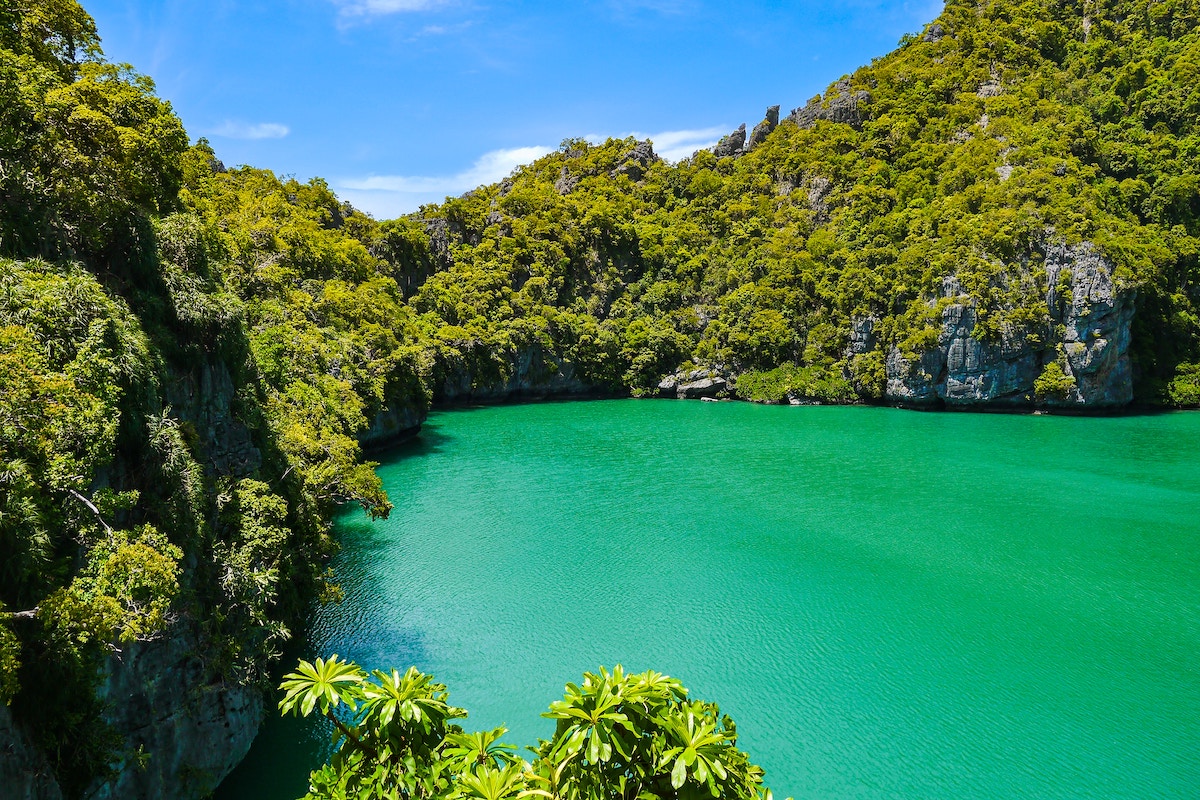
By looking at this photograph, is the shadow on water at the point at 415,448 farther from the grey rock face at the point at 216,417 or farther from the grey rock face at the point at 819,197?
the grey rock face at the point at 819,197

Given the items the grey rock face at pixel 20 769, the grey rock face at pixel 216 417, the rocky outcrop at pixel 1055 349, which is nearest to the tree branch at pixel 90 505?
the grey rock face at pixel 20 769

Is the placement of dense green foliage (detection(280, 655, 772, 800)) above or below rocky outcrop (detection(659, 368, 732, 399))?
above

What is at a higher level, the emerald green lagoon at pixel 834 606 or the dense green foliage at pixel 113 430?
the dense green foliage at pixel 113 430

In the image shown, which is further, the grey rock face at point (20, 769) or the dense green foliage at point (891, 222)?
the dense green foliage at point (891, 222)

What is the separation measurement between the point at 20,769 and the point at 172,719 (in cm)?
230

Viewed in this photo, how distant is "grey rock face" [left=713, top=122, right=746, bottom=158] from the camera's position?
75000 mm

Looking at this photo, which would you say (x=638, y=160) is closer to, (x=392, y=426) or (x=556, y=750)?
(x=392, y=426)

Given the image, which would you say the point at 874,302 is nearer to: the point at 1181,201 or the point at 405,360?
the point at 1181,201

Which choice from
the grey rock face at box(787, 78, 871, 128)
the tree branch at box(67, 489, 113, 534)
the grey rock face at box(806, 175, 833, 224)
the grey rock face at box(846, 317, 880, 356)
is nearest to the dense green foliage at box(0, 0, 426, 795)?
the tree branch at box(67, 489, 113, 534)

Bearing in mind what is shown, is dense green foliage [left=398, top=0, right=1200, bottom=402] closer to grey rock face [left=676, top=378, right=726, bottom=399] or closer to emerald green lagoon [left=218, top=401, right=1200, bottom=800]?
grey rock face [left=676, top=378, right=726, bottom=399]

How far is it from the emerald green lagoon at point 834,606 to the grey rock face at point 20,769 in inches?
159

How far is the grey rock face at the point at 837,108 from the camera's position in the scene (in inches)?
2613

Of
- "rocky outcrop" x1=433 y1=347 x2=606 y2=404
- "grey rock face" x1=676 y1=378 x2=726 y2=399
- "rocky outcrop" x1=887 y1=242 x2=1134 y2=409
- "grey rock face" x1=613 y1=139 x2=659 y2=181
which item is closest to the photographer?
"rocky outcrop" x1=887 y1=242 x2=1134 y2=409

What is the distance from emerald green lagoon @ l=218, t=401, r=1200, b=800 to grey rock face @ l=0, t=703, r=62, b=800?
4037mm
